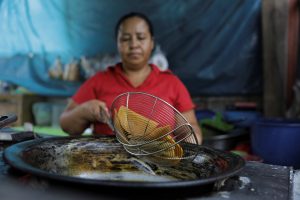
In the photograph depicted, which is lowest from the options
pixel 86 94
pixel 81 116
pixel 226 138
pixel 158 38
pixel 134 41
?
pixel 226 138

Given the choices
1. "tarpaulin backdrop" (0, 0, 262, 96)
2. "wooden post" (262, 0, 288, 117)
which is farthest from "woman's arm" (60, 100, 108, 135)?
"wooden post" (262, 0, 288, 117)

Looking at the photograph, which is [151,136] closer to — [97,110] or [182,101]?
[97,110]

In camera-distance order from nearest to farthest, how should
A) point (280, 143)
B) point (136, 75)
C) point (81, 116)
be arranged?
point (81, 116) → point (136, 75) → point (280, 143)

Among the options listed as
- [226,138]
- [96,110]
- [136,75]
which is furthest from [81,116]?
[226,138]

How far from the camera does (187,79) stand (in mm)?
3250

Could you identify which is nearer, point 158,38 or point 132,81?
point 132,81

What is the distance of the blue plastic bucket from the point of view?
2.27m

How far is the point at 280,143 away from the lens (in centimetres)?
230

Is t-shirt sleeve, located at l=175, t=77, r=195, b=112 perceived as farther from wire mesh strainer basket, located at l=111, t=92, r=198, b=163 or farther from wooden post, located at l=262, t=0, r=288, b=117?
wooden post, located at l=262, t=0, r=288, b=117

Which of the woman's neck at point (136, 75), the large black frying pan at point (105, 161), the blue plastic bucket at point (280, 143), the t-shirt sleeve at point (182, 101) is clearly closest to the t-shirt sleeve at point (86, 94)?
the woman's neck at point (136, 75)

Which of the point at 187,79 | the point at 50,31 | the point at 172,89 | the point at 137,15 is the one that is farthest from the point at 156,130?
the point at 50,31

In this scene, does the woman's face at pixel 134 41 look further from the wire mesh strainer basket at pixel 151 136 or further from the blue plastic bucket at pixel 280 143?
the blue plastic bucket at pixel 280 143

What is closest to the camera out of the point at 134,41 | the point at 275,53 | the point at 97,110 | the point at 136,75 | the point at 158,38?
the point at 97,110

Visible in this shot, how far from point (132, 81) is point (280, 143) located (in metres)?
1.05
